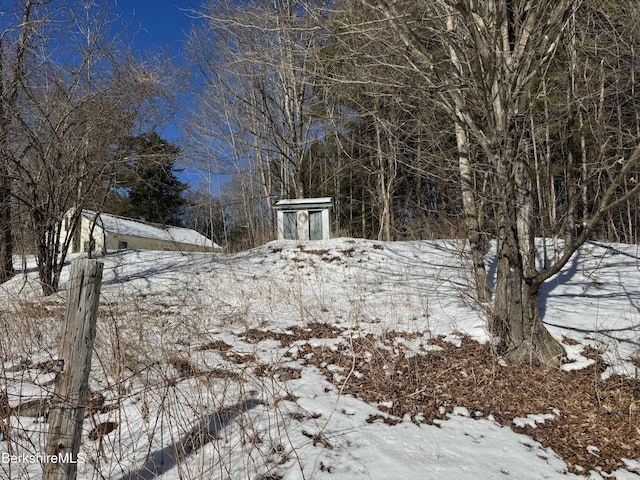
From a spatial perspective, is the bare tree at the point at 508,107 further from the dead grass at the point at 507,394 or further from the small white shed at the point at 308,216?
the small white shed at the point at 308,216

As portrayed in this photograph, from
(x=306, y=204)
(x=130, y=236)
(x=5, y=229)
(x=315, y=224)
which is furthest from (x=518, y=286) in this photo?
(x=130, y=236)

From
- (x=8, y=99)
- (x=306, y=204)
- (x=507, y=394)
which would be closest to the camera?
(x=507, y=394)

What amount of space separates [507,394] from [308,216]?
919 cm

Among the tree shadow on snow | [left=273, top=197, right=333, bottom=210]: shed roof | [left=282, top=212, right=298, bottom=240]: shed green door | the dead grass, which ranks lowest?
the dead grass

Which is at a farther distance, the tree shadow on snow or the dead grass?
the dead grass

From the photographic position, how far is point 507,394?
334cm

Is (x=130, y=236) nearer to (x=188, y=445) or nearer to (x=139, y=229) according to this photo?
(x=139, y=229)

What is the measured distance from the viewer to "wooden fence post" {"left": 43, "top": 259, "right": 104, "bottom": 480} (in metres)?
1.81

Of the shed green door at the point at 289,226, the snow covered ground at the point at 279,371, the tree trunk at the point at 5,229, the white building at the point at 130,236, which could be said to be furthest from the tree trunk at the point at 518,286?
the white building at the point at 130,236

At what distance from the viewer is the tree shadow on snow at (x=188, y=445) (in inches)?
87.4

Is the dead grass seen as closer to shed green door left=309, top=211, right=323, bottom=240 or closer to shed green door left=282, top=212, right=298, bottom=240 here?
shed green door left=309, top=211, right=323, bottom=240

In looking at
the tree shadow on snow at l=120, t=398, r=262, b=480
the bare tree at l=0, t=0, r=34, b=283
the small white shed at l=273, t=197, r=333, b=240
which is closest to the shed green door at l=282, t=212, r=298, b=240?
the small white shed at l=273, t=197, r=333, b=240

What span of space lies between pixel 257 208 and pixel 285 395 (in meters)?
18.6

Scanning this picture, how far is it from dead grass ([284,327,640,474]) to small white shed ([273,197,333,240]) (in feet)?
26.0
